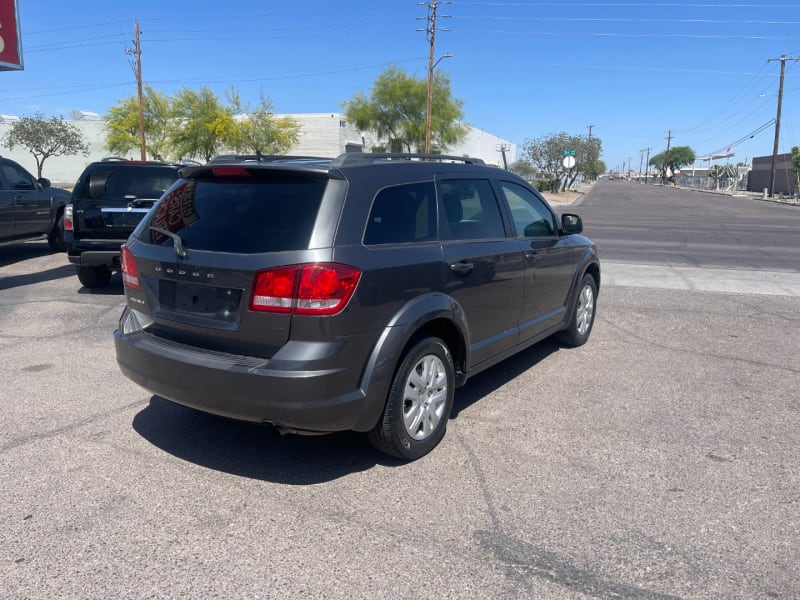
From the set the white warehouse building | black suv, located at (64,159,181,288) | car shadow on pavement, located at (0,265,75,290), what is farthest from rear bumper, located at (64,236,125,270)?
the white warehouse building

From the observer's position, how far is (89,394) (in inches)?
202

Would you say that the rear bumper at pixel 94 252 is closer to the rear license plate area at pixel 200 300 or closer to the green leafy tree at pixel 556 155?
the rear license plate area at pixel 200 300

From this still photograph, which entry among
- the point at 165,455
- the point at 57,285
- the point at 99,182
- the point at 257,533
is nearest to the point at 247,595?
the point at 257,533

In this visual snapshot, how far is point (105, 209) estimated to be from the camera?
347 inches

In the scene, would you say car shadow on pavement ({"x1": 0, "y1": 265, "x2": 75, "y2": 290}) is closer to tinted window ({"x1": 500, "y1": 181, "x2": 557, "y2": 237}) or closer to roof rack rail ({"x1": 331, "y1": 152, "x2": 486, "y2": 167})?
roof rack rail ({"x1": 331, "y1": 152, "x2": 486, "y2": 167})

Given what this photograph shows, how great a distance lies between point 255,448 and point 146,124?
48957mm

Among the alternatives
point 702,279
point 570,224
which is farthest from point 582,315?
point 702,279

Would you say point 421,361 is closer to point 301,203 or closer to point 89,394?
point 301,203

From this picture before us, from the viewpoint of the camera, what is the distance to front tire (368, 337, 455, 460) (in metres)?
3.83

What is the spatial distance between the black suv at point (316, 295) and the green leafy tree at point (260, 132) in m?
43.4

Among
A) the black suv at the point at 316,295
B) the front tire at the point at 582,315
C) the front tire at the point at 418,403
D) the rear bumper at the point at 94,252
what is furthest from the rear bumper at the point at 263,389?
the rear bumper at the point at 94,252

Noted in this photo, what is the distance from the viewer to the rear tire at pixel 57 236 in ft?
42.6

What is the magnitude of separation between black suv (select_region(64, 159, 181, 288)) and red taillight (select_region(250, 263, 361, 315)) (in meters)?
5.93

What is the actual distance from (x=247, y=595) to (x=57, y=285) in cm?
836
